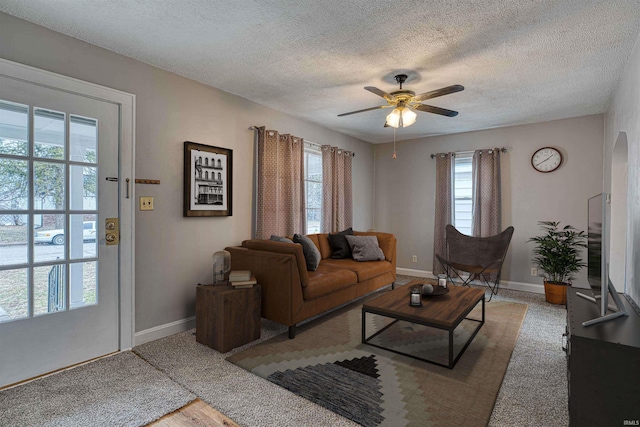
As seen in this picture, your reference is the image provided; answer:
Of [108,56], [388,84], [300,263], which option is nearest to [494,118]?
[388,84]

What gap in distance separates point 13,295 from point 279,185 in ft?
8.54

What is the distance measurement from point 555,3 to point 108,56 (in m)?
3.17

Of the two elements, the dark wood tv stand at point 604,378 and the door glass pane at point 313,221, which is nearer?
the dark wood tv stand at point 604,378

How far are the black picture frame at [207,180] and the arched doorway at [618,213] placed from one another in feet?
12.6

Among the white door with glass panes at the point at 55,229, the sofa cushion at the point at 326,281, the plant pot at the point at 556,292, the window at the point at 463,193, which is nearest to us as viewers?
the white door with glass panes at the point at 55,229

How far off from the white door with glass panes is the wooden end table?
0.69m

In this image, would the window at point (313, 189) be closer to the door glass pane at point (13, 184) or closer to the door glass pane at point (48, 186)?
the door glass pane at point (48, 186)

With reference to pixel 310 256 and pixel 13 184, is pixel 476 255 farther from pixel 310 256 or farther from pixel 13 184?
pixel 13 184

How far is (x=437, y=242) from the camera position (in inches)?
210

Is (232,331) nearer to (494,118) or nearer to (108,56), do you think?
(108,56)

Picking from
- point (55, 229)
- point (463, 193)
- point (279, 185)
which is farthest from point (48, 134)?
point (463, 193)

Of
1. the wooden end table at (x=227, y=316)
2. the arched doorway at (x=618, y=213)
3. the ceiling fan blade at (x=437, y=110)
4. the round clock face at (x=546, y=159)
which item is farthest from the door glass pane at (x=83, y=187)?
the round clock face at (x=546, y=159)

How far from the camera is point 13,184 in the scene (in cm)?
215

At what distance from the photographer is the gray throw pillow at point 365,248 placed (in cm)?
433
